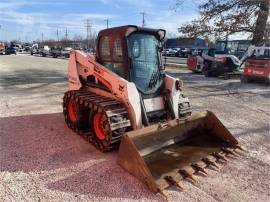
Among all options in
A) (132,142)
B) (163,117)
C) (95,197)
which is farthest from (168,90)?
(95,197)

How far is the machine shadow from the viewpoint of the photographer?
4238 mm

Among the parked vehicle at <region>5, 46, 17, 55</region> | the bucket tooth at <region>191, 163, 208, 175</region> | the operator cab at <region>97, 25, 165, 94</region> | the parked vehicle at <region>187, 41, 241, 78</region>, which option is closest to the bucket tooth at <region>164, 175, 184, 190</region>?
the bucket tooth at <region>191, 163, 208, 175</region>

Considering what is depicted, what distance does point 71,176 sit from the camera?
4559 mm

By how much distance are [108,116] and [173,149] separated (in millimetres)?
1300

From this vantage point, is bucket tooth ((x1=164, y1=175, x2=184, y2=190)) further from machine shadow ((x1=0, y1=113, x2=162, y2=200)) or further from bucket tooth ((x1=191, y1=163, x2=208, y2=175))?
bucket tooth ((x1=191, y1=163, x2=208, y2=175))

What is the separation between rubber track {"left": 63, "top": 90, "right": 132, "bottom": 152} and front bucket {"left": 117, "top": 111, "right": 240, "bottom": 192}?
0.40 meters

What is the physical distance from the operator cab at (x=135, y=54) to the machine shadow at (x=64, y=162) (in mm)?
1483

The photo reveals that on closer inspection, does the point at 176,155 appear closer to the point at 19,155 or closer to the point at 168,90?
the point at 168,90

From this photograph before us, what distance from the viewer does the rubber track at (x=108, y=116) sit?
5086 mm

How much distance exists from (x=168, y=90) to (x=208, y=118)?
0.94 meters

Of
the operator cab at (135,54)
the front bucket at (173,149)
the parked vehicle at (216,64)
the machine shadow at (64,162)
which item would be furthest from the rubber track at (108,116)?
the parked vehicle at (216,64)

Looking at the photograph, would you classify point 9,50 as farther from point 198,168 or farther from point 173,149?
point 198,168

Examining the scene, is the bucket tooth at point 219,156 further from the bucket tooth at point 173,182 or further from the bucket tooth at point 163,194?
the bucket tooth at point 163,194

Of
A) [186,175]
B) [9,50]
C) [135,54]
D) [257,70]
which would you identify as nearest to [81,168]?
[186,175]
